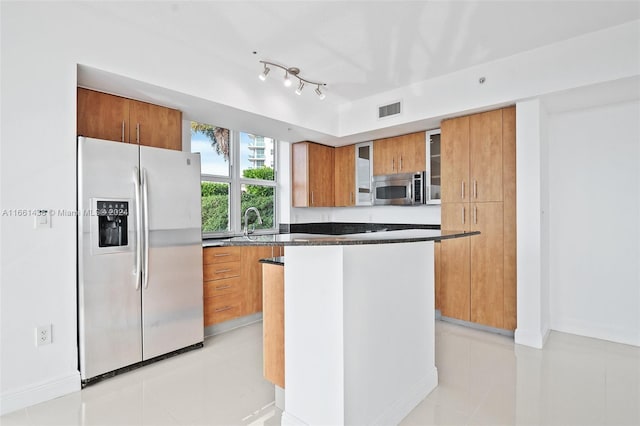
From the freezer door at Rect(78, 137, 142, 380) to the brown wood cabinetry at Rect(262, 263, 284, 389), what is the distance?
48.2 inches

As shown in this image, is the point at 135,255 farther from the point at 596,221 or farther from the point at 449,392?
the point at 596,221

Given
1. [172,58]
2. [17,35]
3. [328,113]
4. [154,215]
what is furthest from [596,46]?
[17,35]

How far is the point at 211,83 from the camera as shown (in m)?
3.11

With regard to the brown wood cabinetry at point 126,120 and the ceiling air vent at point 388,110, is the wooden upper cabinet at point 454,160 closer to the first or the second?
the ceiling air vent at point 388,110

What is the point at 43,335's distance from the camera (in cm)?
228

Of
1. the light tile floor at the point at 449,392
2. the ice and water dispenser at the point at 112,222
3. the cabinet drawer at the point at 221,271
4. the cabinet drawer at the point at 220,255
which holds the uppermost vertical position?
the ice and water dispenser at the point at 112,222

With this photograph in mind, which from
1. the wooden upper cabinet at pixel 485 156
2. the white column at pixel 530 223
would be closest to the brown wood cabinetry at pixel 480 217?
the wooden upper cabinet at pixel 485 156

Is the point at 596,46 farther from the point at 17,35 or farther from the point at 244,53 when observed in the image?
the point at 17,35

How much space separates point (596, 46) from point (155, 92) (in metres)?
3.57

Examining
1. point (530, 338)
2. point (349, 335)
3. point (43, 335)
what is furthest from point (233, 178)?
point (530, 338)

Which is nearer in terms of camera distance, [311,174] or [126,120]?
[126,120]

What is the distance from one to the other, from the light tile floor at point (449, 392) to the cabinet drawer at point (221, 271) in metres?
0.68

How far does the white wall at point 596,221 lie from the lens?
3217 millimetres

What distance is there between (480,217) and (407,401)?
2.13 meters
